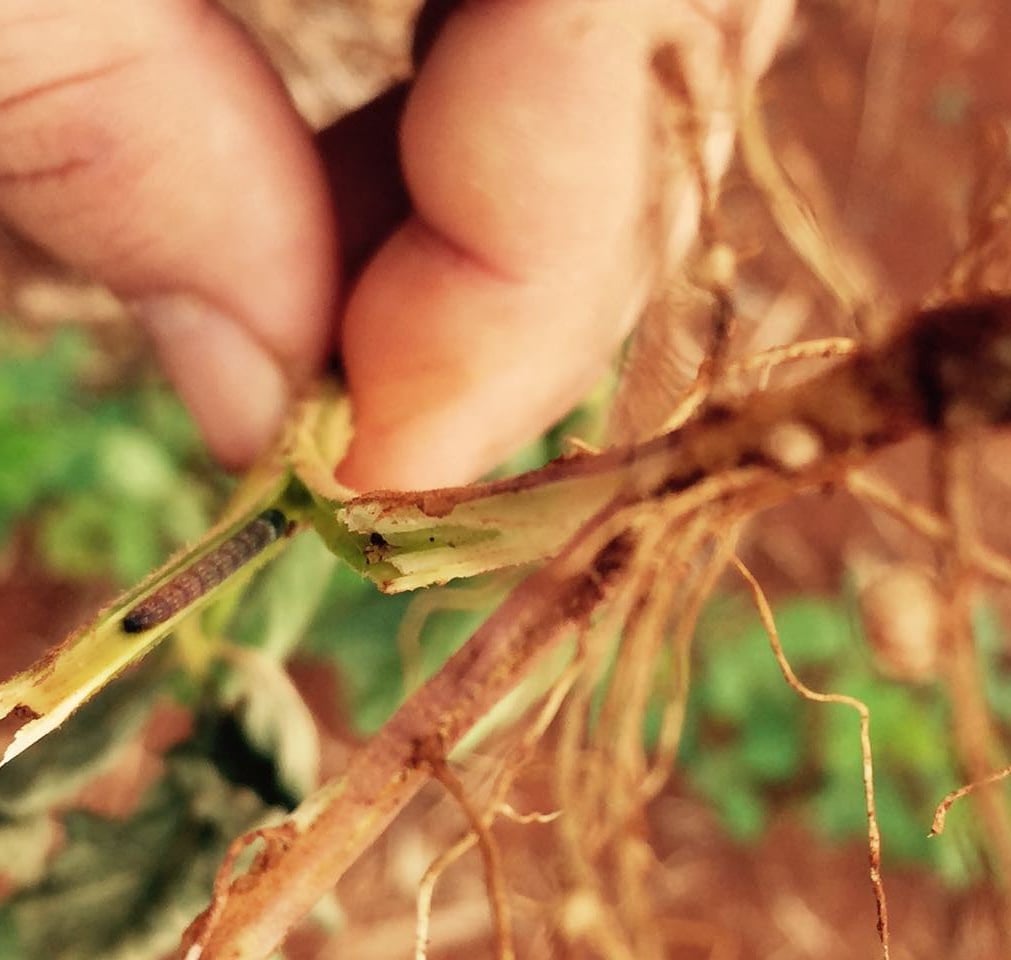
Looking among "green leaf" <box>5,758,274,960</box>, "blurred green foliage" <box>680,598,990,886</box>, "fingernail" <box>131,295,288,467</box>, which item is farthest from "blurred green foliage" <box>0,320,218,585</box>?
"blurred green foliage" <box>680,598,990,886</box>

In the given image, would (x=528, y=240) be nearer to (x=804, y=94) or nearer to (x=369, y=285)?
(x=369, y=285)

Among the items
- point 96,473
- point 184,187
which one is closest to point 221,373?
point 184,187

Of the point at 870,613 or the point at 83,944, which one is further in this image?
the point at 83,944

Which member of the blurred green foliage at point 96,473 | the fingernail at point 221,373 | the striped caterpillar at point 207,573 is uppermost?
the striped caterpillar at point 207,573

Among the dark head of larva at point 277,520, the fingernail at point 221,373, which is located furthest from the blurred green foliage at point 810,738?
the dark head of larva at point 277,520

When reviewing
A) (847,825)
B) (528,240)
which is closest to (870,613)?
(528,240)

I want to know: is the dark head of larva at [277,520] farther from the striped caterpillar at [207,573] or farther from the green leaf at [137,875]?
the green leaf at [137,875]
